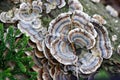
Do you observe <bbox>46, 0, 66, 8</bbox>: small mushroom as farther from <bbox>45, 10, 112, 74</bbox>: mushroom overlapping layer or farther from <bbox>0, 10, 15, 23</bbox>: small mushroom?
<bbox>0, 10, 15, 23</bbox>: small mushroom

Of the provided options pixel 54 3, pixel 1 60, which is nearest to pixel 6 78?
pixel 1 60

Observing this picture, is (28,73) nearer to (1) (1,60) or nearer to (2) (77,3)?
(1) (1,60)

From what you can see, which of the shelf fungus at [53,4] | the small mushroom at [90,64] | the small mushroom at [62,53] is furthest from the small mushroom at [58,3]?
the small mushroom at [90,64]

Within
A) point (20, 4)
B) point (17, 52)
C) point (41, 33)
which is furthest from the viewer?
point (20, 4)

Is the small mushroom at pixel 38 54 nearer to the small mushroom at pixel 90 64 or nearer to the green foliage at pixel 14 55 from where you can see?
the green foliage at pixel 14 55

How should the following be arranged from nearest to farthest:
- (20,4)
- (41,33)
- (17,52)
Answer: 1. (17,52)
2. (41,33)
3. (20,4)

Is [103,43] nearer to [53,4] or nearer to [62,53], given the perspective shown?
[62,53]

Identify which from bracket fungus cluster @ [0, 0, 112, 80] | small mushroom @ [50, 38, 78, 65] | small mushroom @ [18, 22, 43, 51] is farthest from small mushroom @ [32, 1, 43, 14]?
small mushroom @ [50, 38, 78, 65]

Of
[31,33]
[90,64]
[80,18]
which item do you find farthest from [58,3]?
[90,64]
